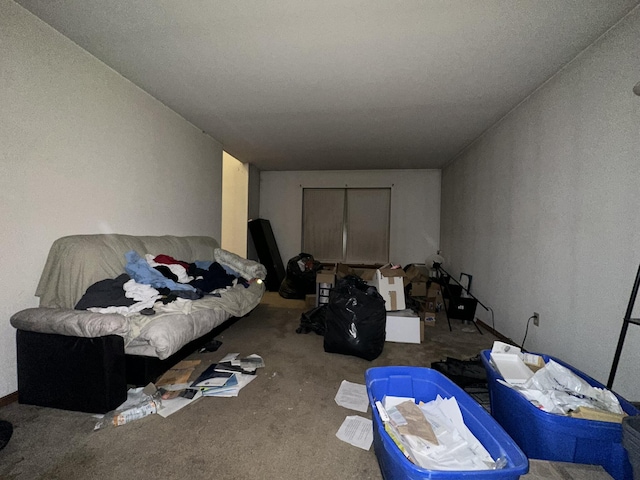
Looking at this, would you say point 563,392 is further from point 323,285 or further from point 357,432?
point 323,285

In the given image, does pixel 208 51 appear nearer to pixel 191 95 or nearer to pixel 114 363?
pixel 191 95

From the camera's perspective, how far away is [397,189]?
211 inches

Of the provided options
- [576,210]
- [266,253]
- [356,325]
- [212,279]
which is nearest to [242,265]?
[212,279]

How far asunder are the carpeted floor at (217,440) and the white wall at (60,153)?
618 mm

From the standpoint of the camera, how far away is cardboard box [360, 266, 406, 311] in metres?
2.79

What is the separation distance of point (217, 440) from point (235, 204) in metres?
4.19

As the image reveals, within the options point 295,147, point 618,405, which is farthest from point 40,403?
point 295,147

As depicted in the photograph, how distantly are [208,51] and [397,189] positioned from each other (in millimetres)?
4149

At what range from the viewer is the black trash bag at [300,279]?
432 centimetres

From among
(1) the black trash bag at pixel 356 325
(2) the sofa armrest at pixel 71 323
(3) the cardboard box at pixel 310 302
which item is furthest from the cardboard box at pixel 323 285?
(2) the sofa armrest at pixel 71 323

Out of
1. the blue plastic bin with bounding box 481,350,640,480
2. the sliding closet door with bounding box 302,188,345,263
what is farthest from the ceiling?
the sliding closet door with bounding box 302,188,345,263

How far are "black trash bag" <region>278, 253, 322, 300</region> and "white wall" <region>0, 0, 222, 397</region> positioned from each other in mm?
2040

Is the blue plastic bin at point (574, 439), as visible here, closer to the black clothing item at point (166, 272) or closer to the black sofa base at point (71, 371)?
the black sofa base at point (71, 371)

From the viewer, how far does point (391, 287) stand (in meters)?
2.85
